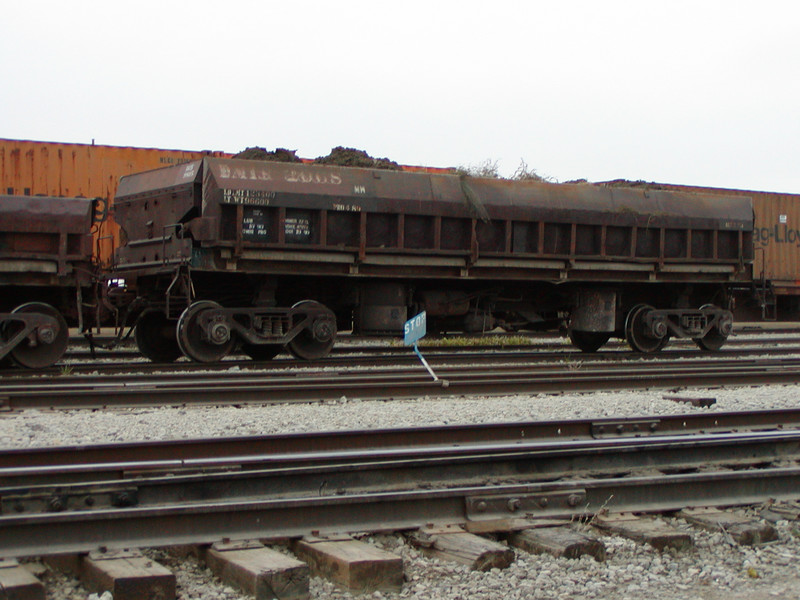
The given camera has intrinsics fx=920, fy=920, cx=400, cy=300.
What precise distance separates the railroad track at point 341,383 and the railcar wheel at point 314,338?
97 centimetres

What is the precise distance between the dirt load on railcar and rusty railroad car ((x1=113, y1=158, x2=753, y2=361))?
124 cm

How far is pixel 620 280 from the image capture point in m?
16.1

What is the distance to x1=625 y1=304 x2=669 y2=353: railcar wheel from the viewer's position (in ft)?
53.6

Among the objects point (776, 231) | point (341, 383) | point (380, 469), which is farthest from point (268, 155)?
point (776, 231)

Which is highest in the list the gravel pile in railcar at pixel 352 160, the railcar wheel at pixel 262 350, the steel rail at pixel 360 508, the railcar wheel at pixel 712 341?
the gravel pile in railcar at pixel 352 160

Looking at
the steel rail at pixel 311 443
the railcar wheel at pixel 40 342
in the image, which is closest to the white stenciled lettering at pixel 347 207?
the railcar wheel at pixel 40 342

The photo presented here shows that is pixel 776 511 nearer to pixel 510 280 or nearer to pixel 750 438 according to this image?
pixel 750 438

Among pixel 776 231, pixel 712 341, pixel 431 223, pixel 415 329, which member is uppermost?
pixel 776 231

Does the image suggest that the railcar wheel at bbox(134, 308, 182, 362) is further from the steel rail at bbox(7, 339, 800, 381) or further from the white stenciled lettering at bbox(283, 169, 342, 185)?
the white stenciled lettering at bbox(283, 169, 342, 185)

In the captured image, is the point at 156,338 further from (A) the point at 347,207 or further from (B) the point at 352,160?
(B) the point at 352,160

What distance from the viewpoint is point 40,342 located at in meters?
11.6

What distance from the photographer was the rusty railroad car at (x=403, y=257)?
13312 mm

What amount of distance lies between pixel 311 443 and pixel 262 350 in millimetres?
7951

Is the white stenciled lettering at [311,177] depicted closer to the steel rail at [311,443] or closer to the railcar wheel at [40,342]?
the railcar wheel at [40,342]
